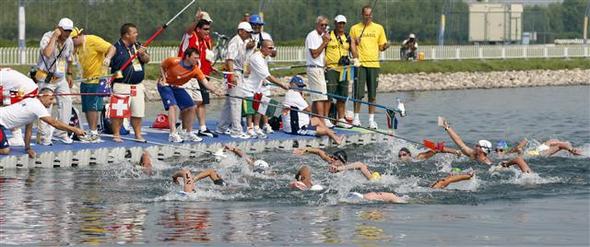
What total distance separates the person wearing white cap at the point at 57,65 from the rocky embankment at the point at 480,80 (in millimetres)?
23879

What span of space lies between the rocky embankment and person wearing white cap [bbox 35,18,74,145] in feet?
78.3

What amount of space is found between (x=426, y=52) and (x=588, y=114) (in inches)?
751

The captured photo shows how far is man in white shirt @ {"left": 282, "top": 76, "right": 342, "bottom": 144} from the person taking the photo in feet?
84.7

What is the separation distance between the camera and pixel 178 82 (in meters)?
23.2

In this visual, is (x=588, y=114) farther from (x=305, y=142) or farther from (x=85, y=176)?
(x=85, y=176)

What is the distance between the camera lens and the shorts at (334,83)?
26.8 meters

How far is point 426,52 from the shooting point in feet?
189

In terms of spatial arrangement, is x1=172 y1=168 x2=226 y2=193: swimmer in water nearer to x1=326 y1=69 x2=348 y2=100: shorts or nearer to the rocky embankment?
x1=326 y1=69 x2=348 y2=100: shorts

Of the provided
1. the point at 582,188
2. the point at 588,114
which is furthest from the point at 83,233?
the point at 588,114

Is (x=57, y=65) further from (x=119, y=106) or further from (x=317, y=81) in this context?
(x=317, y=81)

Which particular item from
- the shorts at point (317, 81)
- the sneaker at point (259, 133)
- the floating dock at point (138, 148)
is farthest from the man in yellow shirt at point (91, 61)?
the shorts at point (317, 81)

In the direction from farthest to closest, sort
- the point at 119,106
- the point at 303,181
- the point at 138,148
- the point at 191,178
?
the point at 138,148
the point at 119,106
the point at 303,181
the point at 191,178

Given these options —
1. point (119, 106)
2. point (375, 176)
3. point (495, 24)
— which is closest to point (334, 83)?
point (119, 106)

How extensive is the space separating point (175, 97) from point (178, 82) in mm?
293
